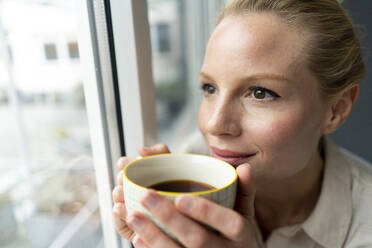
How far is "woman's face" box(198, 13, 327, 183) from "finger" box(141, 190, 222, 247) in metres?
0.29

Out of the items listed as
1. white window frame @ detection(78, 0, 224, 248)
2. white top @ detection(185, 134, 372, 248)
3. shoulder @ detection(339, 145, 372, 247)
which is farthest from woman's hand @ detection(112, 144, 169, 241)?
shoulder @ detection(339, 145, 372, 247)

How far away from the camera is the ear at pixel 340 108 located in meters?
0.76

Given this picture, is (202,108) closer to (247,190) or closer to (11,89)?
(247,190)

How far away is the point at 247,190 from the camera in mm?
456

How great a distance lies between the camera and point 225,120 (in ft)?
2.07

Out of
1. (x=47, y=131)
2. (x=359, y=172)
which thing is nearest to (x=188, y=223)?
(x=359, y=172)

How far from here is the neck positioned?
2.97 ft

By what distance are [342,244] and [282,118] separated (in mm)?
442

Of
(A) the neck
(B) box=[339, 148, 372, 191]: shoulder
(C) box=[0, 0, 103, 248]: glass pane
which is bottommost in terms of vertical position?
(A) the neck

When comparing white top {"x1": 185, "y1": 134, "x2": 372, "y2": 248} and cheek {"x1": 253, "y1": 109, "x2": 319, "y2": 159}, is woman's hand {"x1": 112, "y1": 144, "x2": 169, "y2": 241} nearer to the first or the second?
cheek {"x1": 253, "y1": 109, "x2": 319, "y2": 159}

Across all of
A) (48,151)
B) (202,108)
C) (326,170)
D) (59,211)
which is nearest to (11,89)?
(48,151)

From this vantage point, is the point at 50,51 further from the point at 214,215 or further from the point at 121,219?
the point at 214,215

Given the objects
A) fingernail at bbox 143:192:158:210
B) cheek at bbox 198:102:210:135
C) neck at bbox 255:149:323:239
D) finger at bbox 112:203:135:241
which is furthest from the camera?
neck at bbox 255:149:323:239

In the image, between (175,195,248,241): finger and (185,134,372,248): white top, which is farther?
(185,134,372,248): white top
